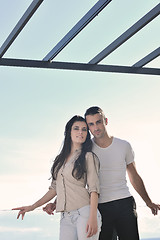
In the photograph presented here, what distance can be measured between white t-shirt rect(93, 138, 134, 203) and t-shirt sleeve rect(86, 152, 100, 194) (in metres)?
0.25

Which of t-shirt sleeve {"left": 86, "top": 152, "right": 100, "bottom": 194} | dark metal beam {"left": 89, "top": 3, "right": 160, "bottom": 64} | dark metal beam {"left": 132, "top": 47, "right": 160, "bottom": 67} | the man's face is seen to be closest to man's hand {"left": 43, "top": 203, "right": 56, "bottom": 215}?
t-shirt sleeve {"left": 86, "top": 152, "right": 100, "bottom": 194}

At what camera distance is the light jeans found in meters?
2.66

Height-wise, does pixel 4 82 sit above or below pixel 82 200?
above

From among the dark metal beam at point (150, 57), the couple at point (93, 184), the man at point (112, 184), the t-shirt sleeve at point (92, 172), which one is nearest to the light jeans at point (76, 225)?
the couple at point (93, 184)

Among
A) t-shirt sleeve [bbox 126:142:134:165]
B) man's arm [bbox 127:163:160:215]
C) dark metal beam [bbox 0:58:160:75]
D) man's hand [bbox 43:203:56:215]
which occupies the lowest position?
man's hand [bbox 43:203:56:215]

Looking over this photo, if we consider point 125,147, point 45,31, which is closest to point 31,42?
point 45,31

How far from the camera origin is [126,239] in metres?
3.10

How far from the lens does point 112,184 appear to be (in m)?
3.09

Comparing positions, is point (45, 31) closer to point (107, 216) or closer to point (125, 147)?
point (125, 147)

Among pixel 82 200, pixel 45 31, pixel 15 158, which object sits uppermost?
pixel 45 31

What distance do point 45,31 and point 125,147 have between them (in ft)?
5.68

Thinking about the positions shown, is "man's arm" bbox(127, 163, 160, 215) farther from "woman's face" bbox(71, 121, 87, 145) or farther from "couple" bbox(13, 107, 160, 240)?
"woman's face" bbox(71, 121, 87, 145)

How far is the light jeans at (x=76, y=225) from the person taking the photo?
8.74 feet

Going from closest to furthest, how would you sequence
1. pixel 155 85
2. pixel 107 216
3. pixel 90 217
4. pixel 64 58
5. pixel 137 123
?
pixel 90 217, pixel 107 216, pixel 64 58, pixel 155 85, pixel 137 123
